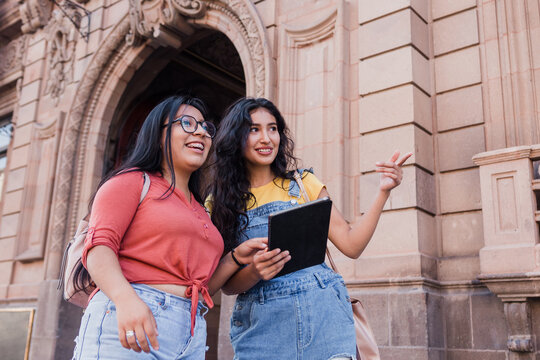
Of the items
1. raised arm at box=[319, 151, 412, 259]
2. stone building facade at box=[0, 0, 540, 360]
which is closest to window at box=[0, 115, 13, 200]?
stone building facade at box=[0, 0, 540, 360]

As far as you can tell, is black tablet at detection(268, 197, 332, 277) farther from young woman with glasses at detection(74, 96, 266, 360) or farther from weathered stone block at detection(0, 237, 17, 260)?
weathered stone block at detection(0, 237, 17, 260)

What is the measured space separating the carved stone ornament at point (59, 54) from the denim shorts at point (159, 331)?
9631 millimetres

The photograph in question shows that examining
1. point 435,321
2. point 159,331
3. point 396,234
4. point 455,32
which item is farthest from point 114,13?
point 159,331

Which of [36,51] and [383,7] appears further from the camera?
[36,51]

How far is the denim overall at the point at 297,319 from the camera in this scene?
226 centimetres

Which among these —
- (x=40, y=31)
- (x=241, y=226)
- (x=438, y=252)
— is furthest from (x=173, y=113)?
(x=40, y=31)

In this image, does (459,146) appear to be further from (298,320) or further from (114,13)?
(114,13)

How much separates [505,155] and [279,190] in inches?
130

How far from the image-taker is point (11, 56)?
42.7ft

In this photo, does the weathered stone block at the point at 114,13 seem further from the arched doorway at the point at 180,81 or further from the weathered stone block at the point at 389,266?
the weathered stone block at the point at 389,266

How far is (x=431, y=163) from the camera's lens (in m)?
5.93

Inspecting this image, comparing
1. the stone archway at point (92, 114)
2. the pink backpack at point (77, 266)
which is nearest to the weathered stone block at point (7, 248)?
the stone archway at point (92, 114)

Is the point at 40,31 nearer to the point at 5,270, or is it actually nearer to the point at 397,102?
the point at 5,270

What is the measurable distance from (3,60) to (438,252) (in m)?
11.9
